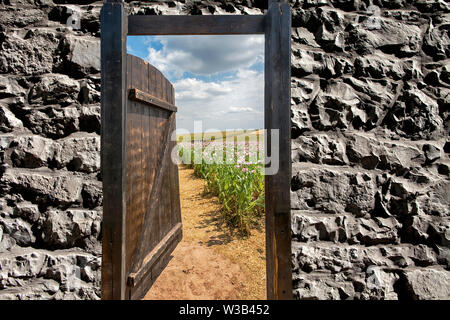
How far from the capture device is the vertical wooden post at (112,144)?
140 cm

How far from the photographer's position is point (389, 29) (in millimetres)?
1495

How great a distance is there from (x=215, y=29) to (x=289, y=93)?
625 mm

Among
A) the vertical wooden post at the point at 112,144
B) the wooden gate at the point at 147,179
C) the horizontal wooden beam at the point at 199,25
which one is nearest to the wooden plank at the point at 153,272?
the wooden gate at the point at 147,179

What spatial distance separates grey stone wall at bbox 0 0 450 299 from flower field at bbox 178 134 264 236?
1.88 m

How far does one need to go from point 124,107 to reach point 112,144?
0.81 ft

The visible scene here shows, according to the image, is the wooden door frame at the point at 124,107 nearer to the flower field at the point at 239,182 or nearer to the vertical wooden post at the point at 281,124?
the vertical wooden post at the point at 281,124

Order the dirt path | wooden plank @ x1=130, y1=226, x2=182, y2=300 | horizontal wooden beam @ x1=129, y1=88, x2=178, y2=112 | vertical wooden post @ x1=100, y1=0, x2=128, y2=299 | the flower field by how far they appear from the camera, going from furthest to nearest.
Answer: the flower field → the dirt path → wooden plank @ x1=130, y1=226, x2=182, y2=300 → horizontal wooden beam @ x1=129, y1=88, x2=178, y2=112 → vertical wooden post @ x1=100, y1=0, x2=128, y2=299

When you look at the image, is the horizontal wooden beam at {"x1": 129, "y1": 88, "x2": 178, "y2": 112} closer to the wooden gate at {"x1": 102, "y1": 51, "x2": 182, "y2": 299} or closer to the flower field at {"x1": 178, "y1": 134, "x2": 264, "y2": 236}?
the wooden gate at {"x1": 102, "y1": 51, "x2": 182, "y2": 299}

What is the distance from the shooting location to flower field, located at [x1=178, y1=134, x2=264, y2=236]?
336 cm

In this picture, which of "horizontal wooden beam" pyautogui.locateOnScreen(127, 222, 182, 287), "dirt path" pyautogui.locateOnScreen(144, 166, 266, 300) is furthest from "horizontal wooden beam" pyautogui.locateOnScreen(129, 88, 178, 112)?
"dirt path" pyautogui.locateOnScreen(144, 166, 266, 300)

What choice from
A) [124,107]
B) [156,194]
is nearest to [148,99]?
[124,107]

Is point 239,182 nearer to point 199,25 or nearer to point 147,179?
point 147,179

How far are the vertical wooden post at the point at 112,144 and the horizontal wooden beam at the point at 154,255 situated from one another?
352 mm
